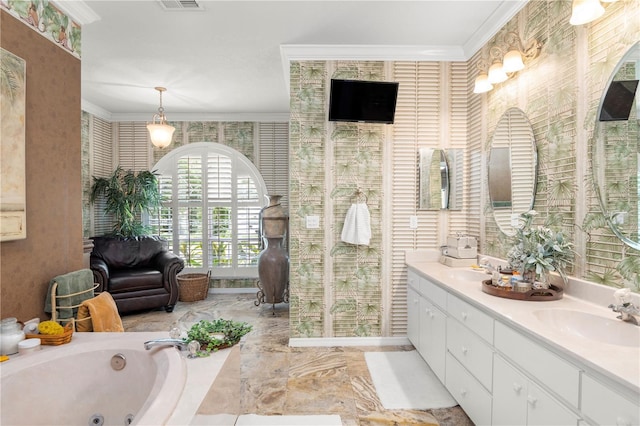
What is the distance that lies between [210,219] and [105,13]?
315 cm

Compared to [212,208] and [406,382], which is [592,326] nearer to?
[406,382]

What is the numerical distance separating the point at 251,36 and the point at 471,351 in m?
2.81

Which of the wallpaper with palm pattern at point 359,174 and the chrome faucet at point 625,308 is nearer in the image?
the chrome faucet at point 625,308

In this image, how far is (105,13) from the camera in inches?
98.0

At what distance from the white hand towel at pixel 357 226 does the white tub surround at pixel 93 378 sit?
158 cm

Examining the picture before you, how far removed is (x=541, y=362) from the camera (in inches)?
52.4

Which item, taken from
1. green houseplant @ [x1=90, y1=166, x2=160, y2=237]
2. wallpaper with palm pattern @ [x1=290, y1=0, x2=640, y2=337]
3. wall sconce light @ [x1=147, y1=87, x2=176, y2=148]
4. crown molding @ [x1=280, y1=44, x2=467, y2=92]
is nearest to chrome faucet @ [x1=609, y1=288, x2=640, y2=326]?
wallpaper with palm pattern @ [x1=290, y1=0, x2=640, y2=337]

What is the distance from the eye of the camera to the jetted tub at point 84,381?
1.54 meters

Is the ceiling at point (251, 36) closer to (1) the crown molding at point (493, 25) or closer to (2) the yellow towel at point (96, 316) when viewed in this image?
(1) the crown molding at point (493, 25)

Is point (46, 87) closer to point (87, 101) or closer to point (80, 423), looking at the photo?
point (80, 423)

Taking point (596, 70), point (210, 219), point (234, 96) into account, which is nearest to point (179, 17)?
point (234, 96)

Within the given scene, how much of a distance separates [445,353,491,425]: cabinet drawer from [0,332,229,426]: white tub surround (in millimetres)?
1344

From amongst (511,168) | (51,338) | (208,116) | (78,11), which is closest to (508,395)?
(511,168)

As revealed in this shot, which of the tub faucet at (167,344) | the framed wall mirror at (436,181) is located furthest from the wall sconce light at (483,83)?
the tub faucet at (167,344)
